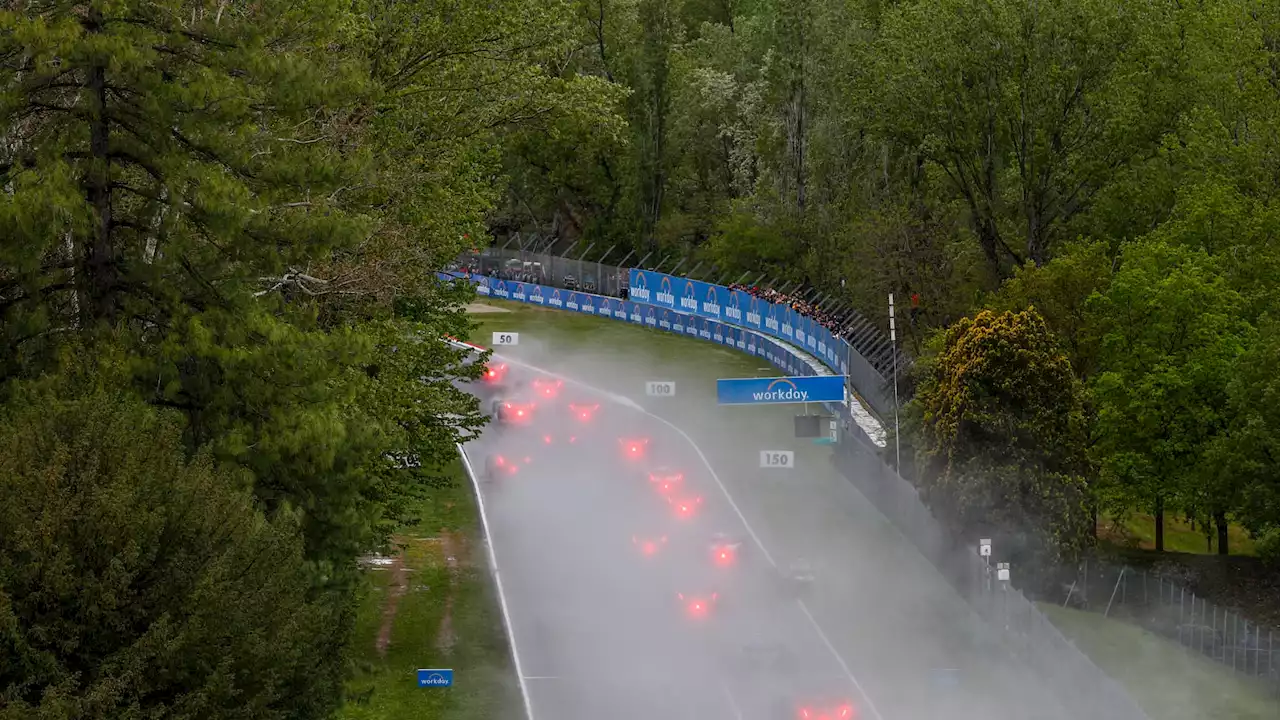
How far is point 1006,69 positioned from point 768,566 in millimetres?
27766

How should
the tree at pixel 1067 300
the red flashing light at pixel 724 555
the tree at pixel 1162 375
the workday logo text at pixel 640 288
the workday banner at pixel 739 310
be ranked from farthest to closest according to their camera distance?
the workday logo text at pixel 640 288 < the workday banner at pixel 739 310 < the tree at pixel 1067 300 < the tree at pixel 1162 375 < the red flashing light at pixel 724 555

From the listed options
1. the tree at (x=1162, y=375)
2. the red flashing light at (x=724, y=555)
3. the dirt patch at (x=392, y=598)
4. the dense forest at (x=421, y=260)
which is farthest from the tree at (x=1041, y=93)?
the dirt patch at (x=392, y=598)

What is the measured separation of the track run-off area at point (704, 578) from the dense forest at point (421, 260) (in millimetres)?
3882

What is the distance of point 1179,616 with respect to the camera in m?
48.0

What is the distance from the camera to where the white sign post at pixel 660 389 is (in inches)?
2773

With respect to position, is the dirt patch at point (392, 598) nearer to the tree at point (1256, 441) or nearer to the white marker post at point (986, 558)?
the white marker post at point (986, 558)

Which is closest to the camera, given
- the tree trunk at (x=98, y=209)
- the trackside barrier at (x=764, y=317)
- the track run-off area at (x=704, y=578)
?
the tree trunk at (x=98, y=209)

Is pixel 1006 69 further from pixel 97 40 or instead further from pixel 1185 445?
pixel 97 40

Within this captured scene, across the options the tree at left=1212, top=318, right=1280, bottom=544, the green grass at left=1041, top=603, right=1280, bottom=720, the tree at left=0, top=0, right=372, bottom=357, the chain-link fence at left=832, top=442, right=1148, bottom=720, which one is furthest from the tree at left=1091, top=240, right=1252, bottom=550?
the tree at left=0, top=0, right=372, bottom=357

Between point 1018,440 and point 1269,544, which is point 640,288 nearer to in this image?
point 1269,544

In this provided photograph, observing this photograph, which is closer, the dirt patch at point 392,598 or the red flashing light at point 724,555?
the dirt patch at point 392,598

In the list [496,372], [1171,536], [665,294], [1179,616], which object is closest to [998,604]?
[1179,616]

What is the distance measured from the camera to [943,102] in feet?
235

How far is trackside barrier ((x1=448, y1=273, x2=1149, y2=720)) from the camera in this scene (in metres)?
36.2
